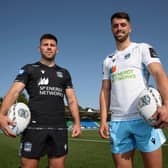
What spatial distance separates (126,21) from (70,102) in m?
1.71

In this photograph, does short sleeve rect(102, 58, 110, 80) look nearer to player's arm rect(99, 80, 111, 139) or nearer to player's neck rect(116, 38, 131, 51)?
player's arm rect(99, 80, 111, 139)

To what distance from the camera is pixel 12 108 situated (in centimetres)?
445

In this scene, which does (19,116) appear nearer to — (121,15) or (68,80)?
(68,80)

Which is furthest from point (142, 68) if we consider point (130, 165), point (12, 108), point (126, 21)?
point (12, 108)

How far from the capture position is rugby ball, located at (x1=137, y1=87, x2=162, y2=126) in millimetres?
3504

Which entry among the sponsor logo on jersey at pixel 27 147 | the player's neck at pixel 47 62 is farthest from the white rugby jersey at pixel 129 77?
the sponsor logo on jersey at pixel 27 147

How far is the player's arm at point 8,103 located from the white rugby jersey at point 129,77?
1.44 metres

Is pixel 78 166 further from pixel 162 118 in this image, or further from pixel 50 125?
pixel 162 118

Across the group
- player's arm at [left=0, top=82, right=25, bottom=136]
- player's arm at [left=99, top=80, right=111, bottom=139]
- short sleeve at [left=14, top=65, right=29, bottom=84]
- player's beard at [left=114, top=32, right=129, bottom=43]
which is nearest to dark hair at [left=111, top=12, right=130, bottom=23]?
player's beard at [left=114, top=32, right=129, bottom=43]

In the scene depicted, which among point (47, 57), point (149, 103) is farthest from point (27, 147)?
point (149, 103)

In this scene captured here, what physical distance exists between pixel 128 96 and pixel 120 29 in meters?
0.90

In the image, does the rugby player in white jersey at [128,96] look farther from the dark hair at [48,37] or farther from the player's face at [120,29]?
the dark hair at [48,37]

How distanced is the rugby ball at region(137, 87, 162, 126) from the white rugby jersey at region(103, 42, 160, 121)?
8.6 inches

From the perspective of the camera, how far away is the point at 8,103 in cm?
446
